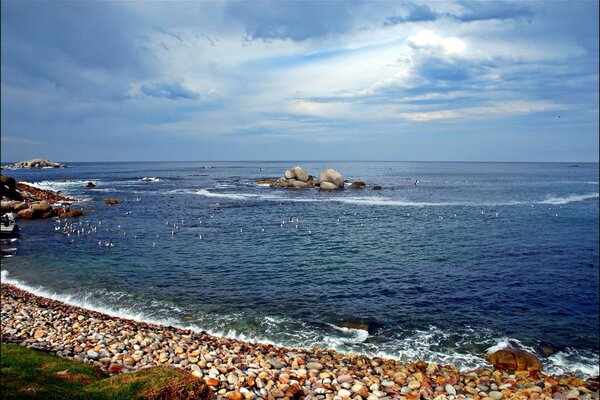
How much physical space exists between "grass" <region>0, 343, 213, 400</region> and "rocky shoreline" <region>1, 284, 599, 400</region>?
1129 millimetres

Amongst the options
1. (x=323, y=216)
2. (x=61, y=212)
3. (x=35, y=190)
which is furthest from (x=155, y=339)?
(x=35, y=190)

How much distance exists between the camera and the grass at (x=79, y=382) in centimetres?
850

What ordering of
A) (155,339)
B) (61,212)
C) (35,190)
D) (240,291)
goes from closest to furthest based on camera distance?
(155,339), (240,291), (61,212), (35,190)

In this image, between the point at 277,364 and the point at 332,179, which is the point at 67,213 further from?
the point at 332,179

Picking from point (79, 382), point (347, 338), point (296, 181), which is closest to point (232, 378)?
point (79, 382)

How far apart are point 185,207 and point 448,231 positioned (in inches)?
1611

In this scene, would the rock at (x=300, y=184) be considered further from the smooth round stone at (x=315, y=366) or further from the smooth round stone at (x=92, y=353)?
the smooth round stone at (x=92, y=353)

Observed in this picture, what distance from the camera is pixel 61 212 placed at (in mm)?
53344

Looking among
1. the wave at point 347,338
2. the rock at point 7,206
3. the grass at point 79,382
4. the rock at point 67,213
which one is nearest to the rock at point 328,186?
the rock at point 67,213

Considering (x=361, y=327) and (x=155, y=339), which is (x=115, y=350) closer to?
(x=155, y=339)

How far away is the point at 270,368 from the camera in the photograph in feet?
42.3

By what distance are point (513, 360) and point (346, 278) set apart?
1220 cm

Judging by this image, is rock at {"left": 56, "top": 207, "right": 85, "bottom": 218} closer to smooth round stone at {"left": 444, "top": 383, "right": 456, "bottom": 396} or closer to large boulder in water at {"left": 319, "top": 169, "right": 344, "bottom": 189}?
large boulder in water at {"left": 319, "top": 169, "right": 344, "bottom": 189}

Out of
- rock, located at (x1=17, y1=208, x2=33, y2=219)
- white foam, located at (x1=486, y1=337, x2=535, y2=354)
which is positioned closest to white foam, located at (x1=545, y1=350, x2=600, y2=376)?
white foam, located at (x1=486, y1=337, x2=535, y2=354)
